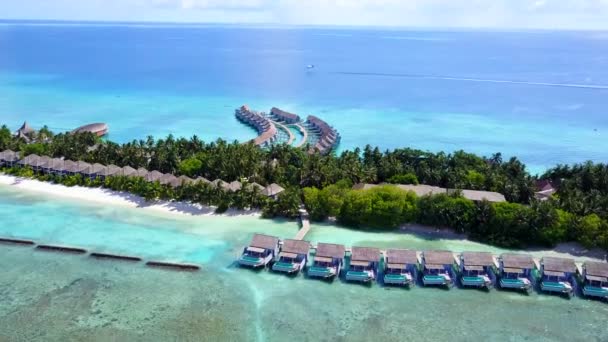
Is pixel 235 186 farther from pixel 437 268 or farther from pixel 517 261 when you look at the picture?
pixel 517 261

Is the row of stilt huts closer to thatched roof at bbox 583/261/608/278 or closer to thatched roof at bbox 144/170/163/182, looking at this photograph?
thatched roof at bbox 583/261/608/278

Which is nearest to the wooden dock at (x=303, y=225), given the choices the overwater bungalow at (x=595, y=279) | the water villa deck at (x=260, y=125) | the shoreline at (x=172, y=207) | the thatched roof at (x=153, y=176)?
the shoreline at (x=172, y=207)

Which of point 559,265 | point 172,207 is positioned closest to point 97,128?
point 172,207

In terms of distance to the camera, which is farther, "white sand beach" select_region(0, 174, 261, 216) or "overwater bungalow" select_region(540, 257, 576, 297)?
"white sand beach" select_region(0, 174, 261, 216)

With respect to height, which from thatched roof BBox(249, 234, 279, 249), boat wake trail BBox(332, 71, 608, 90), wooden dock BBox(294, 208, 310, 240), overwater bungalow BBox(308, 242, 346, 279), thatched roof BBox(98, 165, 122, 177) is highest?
boat wake trail BBox(332, 71, 608, 90)

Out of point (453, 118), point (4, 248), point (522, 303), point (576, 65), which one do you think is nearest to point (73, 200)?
point (4, 248)

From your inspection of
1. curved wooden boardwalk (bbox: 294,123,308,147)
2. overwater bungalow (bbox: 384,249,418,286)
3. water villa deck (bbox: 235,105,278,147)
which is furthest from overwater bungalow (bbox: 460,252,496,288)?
A: water villa deck (bbox: 235,105,278,147)

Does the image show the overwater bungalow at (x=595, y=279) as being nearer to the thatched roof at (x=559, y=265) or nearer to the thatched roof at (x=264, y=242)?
the thatched roof at (x=559, y=265)
